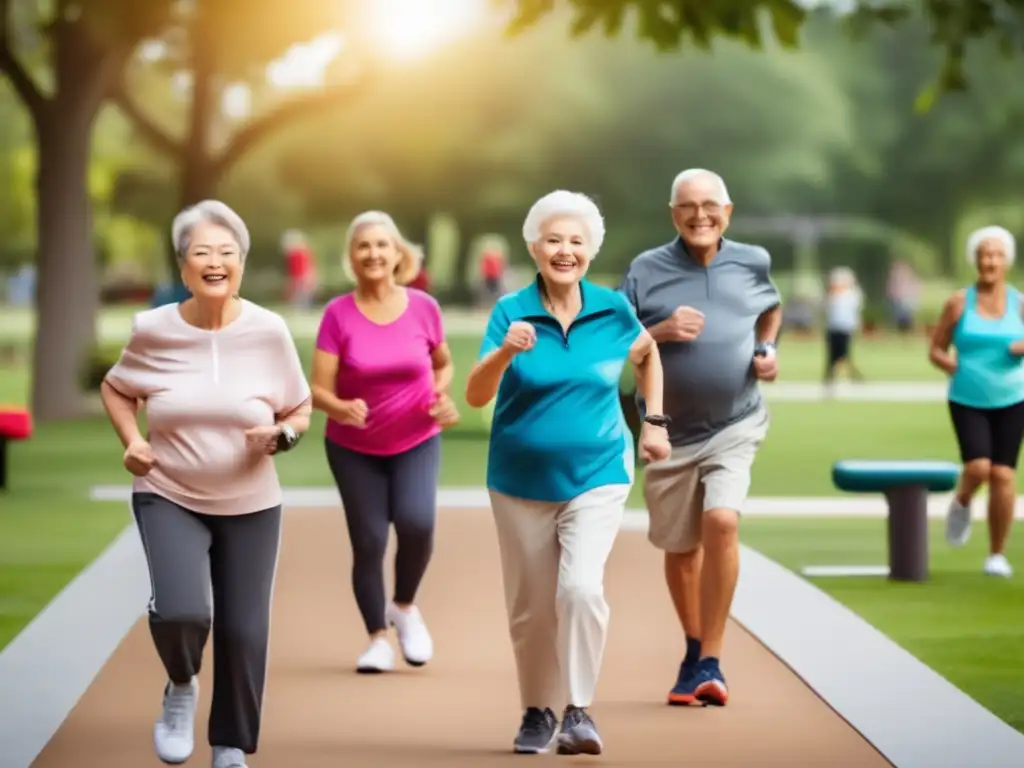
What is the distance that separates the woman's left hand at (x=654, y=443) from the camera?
7.50 m

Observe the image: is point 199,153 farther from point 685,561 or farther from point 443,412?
point 685,561

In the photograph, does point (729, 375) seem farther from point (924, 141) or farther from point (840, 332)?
point (924, 141)

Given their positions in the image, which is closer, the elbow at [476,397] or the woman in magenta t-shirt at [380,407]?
the elbow at [476,397]

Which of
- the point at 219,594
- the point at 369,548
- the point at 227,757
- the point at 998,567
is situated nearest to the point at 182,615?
the point at 219,594

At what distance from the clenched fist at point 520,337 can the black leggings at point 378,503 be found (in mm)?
2265

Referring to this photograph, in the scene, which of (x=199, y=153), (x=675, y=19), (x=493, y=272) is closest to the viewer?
(x=675, y=19)

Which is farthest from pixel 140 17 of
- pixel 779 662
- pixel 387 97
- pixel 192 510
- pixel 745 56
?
pixel 745 56

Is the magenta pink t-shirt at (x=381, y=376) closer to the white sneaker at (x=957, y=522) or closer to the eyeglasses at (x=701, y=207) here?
the eyeglasses at (x=701, y=207)

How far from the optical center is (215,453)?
6.75m

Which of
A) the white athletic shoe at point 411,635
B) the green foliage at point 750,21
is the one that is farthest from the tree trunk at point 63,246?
the white athletic shoe at point 411,635

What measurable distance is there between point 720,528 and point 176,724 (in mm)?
2193

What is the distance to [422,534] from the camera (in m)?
9.34

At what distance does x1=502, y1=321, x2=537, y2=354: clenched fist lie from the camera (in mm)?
6977

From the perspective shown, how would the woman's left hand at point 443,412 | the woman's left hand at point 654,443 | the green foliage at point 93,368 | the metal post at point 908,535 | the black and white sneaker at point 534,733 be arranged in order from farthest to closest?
the green foliage at point 93,368
the metal post at point 908,535
the woman's left hand at point 443,412
the woman's left hand at point 654,443
the black and white sneaker at point 534,733
